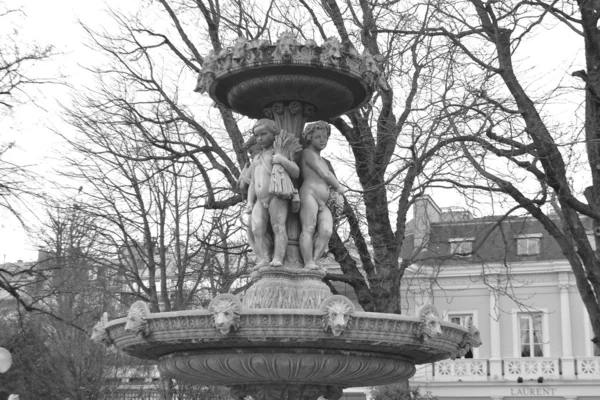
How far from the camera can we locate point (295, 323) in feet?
20.2

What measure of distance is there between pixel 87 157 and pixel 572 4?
12973 millimetres

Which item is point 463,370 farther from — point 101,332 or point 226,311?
point 226,311

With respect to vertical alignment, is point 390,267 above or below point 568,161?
below

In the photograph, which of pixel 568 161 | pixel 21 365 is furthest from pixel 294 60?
pixel 21 365

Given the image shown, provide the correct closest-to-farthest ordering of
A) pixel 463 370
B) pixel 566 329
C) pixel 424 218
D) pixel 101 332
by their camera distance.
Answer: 1. pixel 101 332
2. pixel 424 218
3. pixel 566 329
4. pixel 463 370

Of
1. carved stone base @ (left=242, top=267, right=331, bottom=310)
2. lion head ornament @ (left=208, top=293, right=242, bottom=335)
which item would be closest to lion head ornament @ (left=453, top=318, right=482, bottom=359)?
carved stone base @ (left=242, top=267, right=331, bottom=310)

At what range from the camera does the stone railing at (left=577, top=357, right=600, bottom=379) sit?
1407 inches

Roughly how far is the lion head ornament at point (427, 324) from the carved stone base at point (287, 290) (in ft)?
4.56

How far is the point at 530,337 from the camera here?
37.4m

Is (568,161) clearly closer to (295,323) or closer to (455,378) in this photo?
(295,323)

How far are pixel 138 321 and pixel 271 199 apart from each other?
2032 millimetres

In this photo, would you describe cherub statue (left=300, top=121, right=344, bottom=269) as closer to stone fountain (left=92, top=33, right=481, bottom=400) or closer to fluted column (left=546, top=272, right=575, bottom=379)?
stone fountain (left=92, top=33, right=481, bottom=400)

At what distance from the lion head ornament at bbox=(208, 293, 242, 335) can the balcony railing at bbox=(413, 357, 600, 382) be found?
3077 cm

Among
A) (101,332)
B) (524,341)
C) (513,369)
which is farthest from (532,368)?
(101,332)
